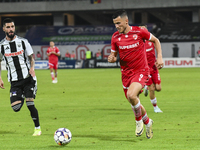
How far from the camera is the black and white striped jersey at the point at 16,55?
24.0 feet

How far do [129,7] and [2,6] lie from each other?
16.9 meters

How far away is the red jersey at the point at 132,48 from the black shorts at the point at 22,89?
180 centimetres

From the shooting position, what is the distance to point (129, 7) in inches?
1957

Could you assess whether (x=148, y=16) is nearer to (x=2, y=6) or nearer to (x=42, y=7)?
(x=42, y=7)

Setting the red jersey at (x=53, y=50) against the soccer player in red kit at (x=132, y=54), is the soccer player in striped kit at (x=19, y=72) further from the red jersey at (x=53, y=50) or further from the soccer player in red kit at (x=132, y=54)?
the red jersey at (x=53, y=50)

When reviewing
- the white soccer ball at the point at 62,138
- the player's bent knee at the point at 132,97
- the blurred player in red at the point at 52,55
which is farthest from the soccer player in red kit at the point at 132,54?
the blurred player in red at the point at 52,55

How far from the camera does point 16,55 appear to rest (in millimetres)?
7336

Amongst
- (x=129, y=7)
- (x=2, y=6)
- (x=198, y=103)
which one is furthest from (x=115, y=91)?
(x=2, y=6)

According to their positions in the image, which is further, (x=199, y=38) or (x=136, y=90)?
(x=199, y=38)

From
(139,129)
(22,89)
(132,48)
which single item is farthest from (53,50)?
(139,129)

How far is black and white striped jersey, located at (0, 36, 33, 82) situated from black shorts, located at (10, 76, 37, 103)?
95 mm

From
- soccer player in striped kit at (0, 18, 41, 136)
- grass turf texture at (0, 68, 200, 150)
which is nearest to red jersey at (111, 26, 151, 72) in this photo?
grass turf texture at (0, 68, 200, 150)

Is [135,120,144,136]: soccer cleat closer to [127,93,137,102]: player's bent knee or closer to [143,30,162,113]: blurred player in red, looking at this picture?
[127,93,137,102]: player's bent knee

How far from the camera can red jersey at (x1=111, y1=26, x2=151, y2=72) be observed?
6910 millimetres
